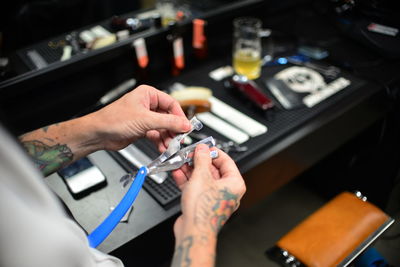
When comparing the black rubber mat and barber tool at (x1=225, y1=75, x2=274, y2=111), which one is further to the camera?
barber tool at (x1=225, y1=75, x2=274, y2=111)

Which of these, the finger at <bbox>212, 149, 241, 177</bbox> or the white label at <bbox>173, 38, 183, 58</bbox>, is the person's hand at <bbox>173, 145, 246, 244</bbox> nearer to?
the finger at <bbox>212, 149, 241, 177</bbox>

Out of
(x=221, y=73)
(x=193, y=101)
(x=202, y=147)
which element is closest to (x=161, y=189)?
(x=202, y=147)

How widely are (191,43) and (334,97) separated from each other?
0.54 m

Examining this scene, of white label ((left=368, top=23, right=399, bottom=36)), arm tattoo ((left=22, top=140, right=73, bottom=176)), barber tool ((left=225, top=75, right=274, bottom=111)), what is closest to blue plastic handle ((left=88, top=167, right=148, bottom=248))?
arm tattoo ((left=22, top=140, right=73, bottom=176))

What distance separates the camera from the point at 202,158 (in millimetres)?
609

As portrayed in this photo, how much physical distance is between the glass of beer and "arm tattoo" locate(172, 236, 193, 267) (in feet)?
2.41

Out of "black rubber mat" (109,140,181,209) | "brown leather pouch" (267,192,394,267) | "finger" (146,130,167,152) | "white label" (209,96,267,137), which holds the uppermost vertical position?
"finger" (146,130,167,152)

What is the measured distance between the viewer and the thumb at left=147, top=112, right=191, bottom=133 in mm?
699

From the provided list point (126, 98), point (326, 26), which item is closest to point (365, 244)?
point (126, 98)

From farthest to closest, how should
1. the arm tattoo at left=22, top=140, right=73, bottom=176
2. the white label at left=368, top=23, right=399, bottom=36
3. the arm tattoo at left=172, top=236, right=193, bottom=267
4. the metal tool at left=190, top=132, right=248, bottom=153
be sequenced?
the white label at left=368, top=23, right=399, bottom=36 → the metal tool at left=190, top=132, right=248, bottom=153 → the arm tattoo at left=22, top=140, right=73, bottom=176 → the arm tattoo at left=172, top=236, right=193, bottom=267

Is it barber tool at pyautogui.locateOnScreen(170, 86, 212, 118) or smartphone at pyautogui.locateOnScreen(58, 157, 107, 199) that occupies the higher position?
barber tool at pyautogui.locateOnScreen(170, 86, 212, 118)

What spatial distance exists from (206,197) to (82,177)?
0.38 metres

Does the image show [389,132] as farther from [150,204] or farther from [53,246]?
[53,246]

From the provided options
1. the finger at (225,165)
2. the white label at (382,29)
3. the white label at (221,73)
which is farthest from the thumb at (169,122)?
the white label at (382,29)
